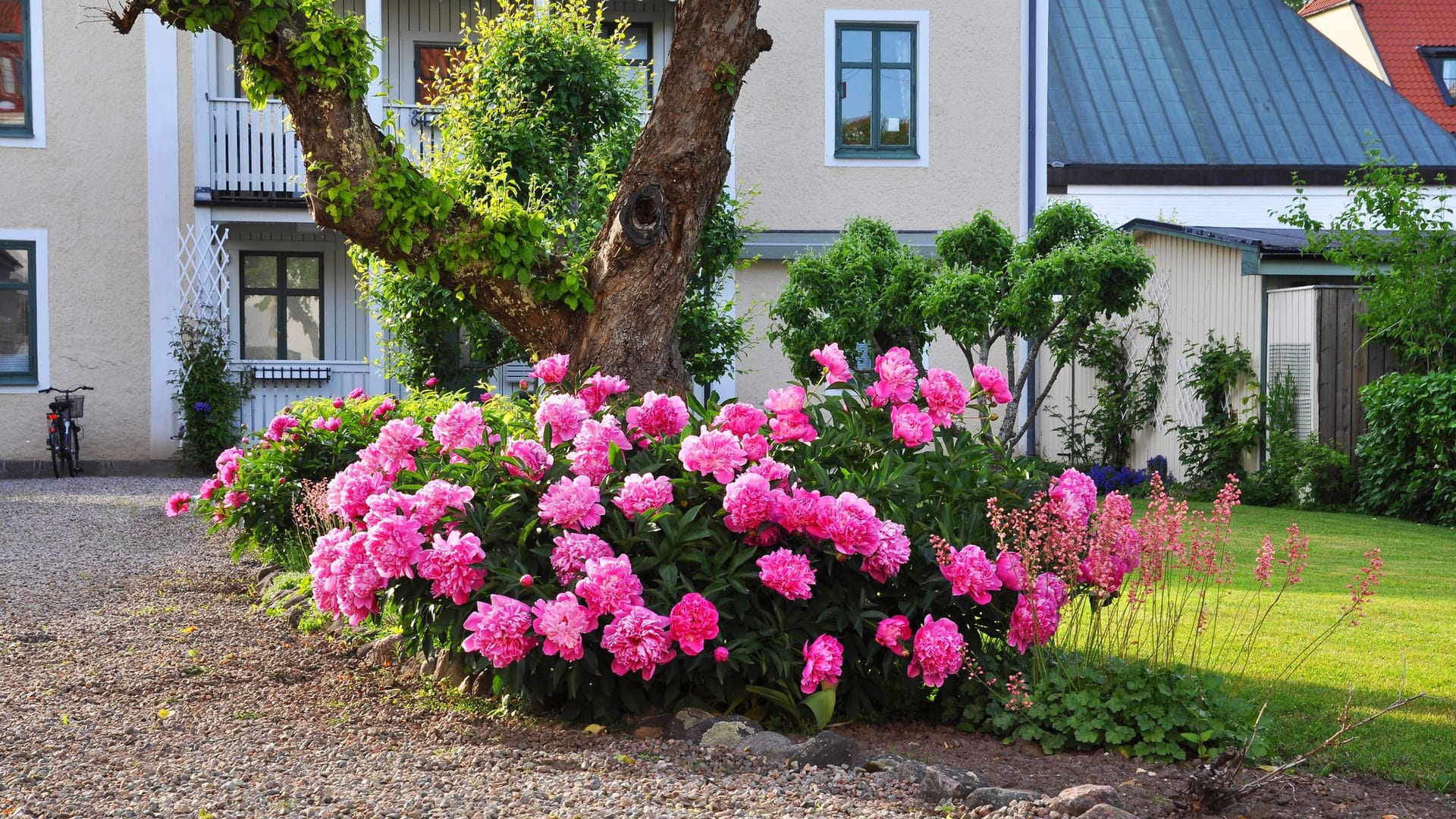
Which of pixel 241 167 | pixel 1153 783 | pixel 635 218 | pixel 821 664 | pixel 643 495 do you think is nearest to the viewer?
pixel 1153 783

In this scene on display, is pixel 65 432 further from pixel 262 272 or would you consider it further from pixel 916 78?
pixel 916 78

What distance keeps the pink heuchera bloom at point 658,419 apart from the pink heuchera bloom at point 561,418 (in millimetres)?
169

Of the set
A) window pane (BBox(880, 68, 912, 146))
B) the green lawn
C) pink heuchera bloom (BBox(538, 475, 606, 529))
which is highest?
window pane (BBox(880, 68, 912, 146))

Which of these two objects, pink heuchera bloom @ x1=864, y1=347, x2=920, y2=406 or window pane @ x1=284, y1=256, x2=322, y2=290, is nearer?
pink heuchera bloom @ x1=864, y1=347, x2=920, y2=406

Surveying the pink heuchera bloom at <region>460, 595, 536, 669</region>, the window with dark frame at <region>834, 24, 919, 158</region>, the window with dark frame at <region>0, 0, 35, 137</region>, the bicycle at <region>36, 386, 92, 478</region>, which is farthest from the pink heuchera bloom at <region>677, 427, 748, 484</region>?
the window with dark frame at <region>0, 0, 35, 137</region>

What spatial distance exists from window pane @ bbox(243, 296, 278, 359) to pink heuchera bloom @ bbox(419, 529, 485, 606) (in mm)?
12160

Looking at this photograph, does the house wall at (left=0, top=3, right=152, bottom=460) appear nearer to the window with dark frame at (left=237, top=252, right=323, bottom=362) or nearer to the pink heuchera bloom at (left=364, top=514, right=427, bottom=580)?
the window with dark frame at (left=237, top=252, right=323, bottom=362)

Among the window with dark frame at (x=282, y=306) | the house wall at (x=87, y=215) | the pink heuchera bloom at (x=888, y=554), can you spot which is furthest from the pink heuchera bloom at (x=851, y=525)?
the window with dark frame at (x=282, y=306)

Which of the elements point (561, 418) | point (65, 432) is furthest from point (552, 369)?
point (65, 432)

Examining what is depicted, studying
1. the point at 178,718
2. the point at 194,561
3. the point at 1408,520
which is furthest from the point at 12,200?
the point at 1408,520

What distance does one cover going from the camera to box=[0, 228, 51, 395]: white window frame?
45.6 ft

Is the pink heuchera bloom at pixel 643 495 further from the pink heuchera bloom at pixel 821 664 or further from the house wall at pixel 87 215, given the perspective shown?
the house wall at pixel 87 215

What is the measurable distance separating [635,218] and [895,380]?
5.11 ft

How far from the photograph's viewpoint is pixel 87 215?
1397cm
